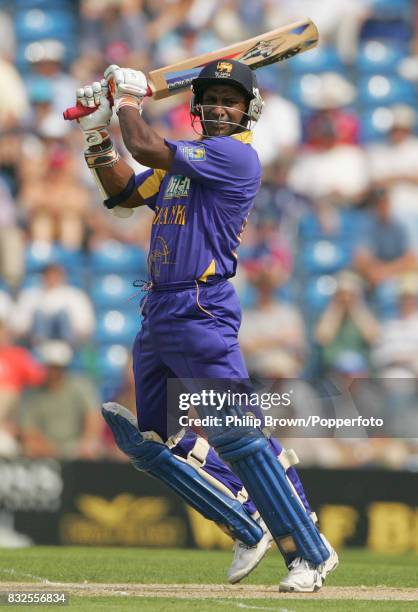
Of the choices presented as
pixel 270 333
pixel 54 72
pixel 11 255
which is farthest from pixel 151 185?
pixel 54 72

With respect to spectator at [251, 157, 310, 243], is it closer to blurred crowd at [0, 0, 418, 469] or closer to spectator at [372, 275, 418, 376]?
blurred crowd at [0, 0, 418, 469]

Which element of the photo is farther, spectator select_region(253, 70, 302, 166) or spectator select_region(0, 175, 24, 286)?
spectator select_region(253, 70, 302, 166)

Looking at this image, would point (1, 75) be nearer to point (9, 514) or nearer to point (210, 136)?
point (9, 514)

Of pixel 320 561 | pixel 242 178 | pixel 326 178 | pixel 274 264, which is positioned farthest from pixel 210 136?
pixel 326 178

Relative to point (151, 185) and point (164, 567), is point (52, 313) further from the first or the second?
point (151, 185)

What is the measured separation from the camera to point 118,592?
5305 millimetres

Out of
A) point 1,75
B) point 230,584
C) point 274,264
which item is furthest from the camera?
point 1,75

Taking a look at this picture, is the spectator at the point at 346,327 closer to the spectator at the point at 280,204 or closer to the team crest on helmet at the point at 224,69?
the spectator at the point at 280,204

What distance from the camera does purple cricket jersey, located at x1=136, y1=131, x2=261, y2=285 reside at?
5320 millimetres

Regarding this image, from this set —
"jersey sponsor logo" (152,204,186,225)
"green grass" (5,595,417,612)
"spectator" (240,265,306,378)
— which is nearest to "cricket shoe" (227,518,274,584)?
"green grass" (5,595,417,612)

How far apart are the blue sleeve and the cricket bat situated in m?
0.53

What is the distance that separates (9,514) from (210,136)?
3954 mm

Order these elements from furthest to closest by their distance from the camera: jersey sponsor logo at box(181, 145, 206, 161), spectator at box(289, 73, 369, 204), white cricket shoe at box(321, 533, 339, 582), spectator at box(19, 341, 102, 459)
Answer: spectator at box(289, 73, 369, 204)
spectator at box(19, 341, 102, 459)
white cricket shoe at box(321, 533, 339, 582)
jersey sponsor logo at box(181, 145, 206, 161)

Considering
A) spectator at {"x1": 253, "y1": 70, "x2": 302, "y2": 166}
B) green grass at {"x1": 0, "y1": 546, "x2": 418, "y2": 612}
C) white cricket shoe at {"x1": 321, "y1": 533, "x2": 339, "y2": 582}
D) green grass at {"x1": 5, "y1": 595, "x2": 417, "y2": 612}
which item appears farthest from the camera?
spectator at {"x1": 253, "y1": 70, "x2": 302, "y2": 166}
